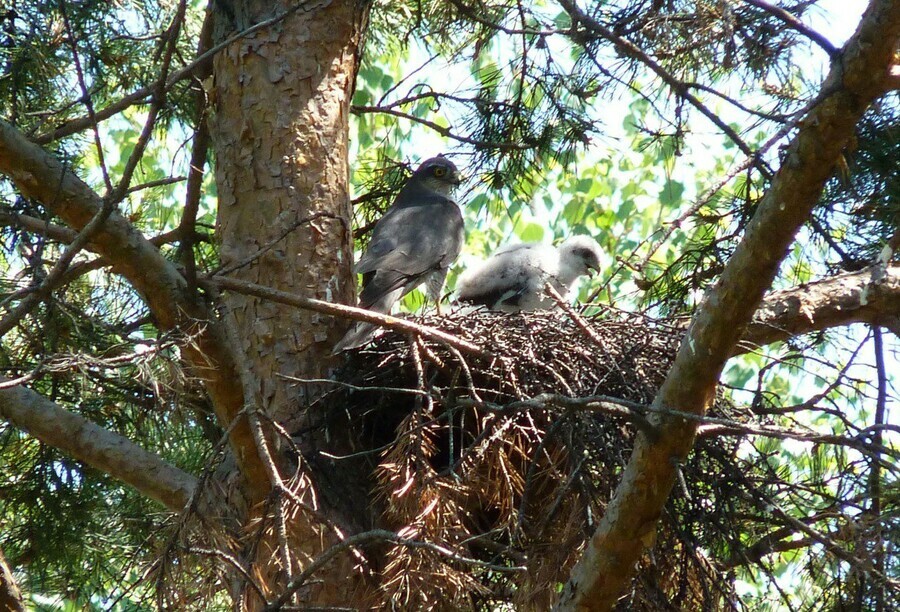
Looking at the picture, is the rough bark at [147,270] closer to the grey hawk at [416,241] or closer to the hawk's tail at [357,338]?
the hawk's tail at [357,338]

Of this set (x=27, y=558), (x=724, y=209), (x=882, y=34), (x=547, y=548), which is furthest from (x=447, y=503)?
(x=27, y=558)

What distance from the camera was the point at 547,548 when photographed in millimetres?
3256

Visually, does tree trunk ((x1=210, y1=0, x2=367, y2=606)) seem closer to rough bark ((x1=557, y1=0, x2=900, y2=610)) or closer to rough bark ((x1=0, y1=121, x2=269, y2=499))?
rough bark ((x1=0, y1=121, x2=269, y2=499))

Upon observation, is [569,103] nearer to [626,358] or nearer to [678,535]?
[626,358]

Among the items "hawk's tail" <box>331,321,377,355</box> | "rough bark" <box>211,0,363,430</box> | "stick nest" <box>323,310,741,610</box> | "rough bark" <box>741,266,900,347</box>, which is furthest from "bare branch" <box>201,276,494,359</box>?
"rough bark" <box>741,266,900,347</box>

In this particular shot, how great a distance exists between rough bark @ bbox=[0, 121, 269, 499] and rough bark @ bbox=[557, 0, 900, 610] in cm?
118

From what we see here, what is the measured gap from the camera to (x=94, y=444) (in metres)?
3.58

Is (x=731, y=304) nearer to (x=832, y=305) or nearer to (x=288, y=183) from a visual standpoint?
(x=832, y=305)

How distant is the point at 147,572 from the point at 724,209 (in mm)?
2999

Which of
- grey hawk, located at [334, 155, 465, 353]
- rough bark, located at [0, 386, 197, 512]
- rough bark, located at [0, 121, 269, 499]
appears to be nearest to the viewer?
rough bark, located at [0, 121, 269, 499]

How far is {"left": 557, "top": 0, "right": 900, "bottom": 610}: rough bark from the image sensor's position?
7.13 feet

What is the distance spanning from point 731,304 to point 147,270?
1725mm

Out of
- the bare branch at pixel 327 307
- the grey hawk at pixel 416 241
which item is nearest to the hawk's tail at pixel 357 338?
the bare branch at pixel 327 307

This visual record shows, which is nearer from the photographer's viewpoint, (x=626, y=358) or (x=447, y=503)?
(x=447, y=503)
